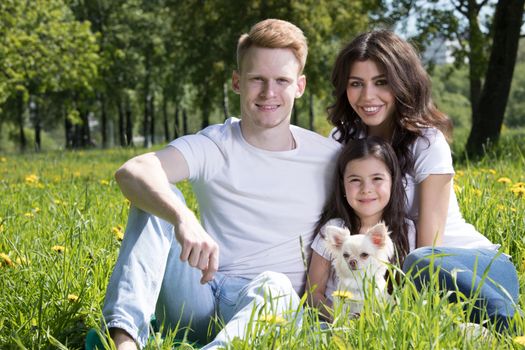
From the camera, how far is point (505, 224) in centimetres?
384

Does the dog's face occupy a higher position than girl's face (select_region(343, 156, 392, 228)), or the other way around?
girl's face (select_region(343, 156, 392, 228))

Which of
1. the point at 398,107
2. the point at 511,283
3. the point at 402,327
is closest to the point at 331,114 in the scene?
the point at 398,107

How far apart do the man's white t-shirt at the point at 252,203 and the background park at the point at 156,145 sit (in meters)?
0.58

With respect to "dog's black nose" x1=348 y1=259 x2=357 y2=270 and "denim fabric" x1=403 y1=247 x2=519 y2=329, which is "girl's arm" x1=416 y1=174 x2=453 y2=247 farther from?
"dog's black nose" x1=348 y1=259 x2=357 y2=270

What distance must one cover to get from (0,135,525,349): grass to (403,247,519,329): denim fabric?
0.08 metres

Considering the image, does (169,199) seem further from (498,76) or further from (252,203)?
(498,76)

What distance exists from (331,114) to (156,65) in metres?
29.4

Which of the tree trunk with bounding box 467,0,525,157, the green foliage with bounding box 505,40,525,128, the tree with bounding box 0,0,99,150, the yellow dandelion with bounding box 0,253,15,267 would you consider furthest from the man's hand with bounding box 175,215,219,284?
the green foliage with bounding box 505,40,525,128

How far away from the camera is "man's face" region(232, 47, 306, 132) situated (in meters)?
3.13

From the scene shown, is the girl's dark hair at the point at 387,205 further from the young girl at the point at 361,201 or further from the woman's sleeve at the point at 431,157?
the woman's sleeve at the point at 431,157

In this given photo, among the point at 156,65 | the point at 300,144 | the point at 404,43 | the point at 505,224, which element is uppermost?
the point at 404,43

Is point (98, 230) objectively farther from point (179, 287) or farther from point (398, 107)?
point (398, 107)

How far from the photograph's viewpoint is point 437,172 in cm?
321

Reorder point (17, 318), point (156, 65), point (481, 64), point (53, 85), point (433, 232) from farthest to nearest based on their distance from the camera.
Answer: point (156, 65) → point (53, 85) → point (481, 64) → point (433, 232) → point (17, 318)
